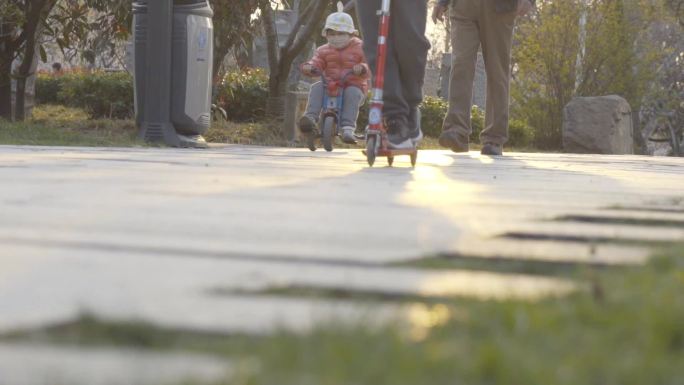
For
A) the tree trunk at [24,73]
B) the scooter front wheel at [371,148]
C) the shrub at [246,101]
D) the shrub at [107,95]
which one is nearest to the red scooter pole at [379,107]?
the scooter front wheel at [371,148]

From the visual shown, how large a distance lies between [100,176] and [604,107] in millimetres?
11522

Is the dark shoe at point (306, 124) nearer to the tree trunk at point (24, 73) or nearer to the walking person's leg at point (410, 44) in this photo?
the walking person's leg at point (410, 44)

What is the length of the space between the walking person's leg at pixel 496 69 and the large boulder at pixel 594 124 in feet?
21.0

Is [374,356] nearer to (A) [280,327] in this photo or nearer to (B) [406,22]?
(A) [280,327]

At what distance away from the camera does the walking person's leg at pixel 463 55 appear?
8.62 meters

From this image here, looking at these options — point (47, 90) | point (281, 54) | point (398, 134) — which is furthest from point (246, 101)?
point (398, 134)

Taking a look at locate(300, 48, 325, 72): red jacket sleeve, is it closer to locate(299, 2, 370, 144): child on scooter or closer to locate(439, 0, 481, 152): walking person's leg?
locate(299, 2, 370, 144): child on scooter

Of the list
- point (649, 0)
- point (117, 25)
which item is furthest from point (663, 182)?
point (649, 0)

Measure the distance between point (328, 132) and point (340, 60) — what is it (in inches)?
20.4

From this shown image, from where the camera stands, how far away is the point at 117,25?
12.5 m

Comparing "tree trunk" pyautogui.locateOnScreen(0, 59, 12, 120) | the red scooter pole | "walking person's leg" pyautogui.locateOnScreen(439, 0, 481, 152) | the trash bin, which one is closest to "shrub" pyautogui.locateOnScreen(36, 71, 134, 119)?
"tree trunk" pyautogui.locateOnScreen(0, 59, 12, 120)

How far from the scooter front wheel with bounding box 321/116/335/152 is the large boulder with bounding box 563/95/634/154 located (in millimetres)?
6738

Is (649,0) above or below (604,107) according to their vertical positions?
above

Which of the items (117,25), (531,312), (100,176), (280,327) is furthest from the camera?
(117,25)
